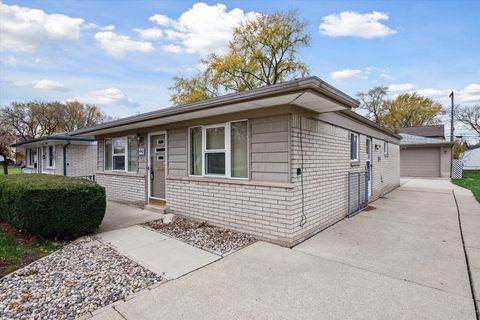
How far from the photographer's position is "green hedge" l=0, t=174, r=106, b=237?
4387mm

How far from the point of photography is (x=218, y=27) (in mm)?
21281

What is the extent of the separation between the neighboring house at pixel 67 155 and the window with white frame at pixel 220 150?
34.2 ft

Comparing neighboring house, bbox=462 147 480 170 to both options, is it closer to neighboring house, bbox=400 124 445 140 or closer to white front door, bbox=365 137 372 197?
neighboring house, bbox=400 124 445 140

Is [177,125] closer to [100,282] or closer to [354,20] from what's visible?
[100,282]

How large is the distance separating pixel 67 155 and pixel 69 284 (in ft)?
43.5

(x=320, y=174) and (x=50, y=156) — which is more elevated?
(x=50, y=156)

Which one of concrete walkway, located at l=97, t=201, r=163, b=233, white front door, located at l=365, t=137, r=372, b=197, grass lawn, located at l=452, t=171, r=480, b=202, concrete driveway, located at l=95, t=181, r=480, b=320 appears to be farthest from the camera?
grass lawn, located at l=452, t=171, r=480, b=202

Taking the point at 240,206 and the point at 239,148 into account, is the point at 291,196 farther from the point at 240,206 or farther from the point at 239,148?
the point at 239,148

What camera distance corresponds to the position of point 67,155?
13867mm

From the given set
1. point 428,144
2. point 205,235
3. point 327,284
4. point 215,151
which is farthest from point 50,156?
point 428,144

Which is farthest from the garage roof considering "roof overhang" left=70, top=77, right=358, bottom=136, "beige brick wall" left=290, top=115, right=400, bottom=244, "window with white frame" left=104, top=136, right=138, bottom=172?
"window with white frame" left=104, top=136, right=138, bottom=172

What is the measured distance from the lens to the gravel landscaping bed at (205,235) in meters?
4.31

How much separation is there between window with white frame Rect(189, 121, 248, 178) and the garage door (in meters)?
19.7

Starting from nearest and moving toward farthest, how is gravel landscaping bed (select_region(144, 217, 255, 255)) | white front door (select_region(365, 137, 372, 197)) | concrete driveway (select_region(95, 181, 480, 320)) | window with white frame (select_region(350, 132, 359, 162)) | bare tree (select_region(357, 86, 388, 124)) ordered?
concrete driveway (select_region(95, 181, 480, 320)), gravel landscaping bed (select_region(144, 217, 255, 255)), window with white frame (select_region(350, 132, 359, 162)), white front door (select_region(365, 137, 372, 197)), bare tree (select_region(357, 86, 388, 124))
